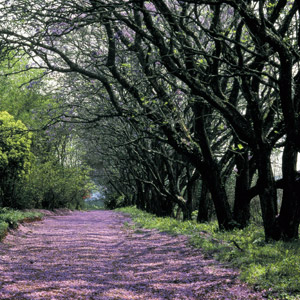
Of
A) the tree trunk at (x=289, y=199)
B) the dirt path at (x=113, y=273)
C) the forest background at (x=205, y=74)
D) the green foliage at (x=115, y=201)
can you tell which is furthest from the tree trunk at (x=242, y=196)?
the green foliage at (x=115, y=201)

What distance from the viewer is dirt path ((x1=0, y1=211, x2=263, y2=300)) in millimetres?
4680

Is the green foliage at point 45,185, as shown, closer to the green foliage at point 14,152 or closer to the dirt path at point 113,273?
the green foliage at point 14,152

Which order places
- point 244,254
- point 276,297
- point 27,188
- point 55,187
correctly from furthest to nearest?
point 55,187, point 27,188, point 244,254, point 276,297

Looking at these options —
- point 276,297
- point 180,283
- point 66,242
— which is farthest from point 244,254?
point 66,242

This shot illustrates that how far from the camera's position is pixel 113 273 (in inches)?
241

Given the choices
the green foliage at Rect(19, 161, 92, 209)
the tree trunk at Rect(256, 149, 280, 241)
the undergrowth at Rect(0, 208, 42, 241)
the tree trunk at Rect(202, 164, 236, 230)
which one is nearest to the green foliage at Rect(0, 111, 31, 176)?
the green foliage at Rect(19, 161, 92, 209)

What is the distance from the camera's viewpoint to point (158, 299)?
4.57m

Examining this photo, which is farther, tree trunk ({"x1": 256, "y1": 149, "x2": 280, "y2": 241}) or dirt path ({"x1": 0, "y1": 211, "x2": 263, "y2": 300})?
tree trunk ({"x1": 256, "y1": 149, "x2": 280, "y2": 241})

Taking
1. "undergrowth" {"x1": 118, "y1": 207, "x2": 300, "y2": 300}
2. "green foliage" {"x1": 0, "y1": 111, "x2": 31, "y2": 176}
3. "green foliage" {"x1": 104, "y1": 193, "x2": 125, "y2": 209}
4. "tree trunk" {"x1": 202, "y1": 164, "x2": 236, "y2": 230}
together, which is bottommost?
"green foliage" {"x1": 104, "y1": 193, "x2": 125, "y2": 209}

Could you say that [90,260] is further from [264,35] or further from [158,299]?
[264,35]

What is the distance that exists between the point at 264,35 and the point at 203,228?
265 inches

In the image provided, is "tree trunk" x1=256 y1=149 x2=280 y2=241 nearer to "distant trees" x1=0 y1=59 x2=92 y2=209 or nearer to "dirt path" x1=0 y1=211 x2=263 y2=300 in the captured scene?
"dirt path" x1=0 y1=211 x2=263 y2=300

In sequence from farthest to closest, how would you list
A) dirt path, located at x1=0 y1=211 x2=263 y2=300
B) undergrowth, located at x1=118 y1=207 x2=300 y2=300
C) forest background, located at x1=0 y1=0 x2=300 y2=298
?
forest background, located at x1=0 y1=0 x2=300 y2=298 → dirt path, located at x1=0 y1=211 x2=263 y2=300 → undergrowth, located at x1=118 y1=207 x2=300 y2=300

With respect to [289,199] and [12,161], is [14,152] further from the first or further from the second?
[289,199]
